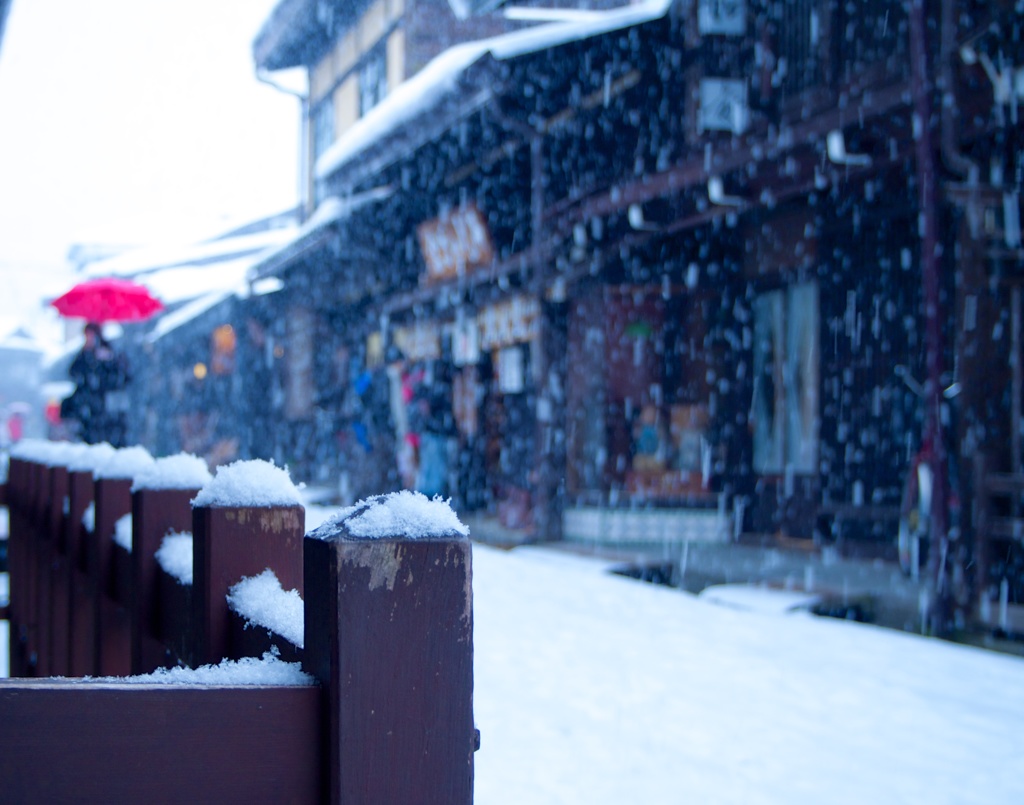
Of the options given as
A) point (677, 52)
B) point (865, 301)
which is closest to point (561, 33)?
point (677, 52)

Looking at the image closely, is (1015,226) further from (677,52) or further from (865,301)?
(677,52)

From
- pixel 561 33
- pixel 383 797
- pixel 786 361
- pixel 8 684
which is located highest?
pixel 561 33

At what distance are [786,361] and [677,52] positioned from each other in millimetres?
3407

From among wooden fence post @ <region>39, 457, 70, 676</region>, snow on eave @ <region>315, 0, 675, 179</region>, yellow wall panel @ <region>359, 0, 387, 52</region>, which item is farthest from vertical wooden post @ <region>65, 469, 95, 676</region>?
yellow wall panel @ <region>359, 0, 387, 52</region>

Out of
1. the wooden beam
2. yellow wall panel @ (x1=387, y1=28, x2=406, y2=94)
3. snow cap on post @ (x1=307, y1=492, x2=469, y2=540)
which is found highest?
yellow wall panel @ (x1=387, y1=28, x2=406, y2=94)

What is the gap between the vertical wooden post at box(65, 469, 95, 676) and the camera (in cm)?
241

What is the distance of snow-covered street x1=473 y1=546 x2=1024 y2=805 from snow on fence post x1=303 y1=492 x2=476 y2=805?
2526 mm

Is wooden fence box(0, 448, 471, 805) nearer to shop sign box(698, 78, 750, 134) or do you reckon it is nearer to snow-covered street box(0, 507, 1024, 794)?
snow-covered street box(0, 507, 1024, 794)

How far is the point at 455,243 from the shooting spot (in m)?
11.8

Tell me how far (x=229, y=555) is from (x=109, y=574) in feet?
3.31

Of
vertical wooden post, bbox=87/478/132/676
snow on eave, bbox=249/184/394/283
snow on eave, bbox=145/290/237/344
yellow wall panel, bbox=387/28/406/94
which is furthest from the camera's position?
snow on eave, bbox=145/290/237/344

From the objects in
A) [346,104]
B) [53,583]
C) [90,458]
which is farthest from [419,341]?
[90,458]

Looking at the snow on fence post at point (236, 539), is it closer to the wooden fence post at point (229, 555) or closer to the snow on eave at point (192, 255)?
the wooden fence post at point (229, 555)

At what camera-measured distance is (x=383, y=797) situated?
2.83 feet
